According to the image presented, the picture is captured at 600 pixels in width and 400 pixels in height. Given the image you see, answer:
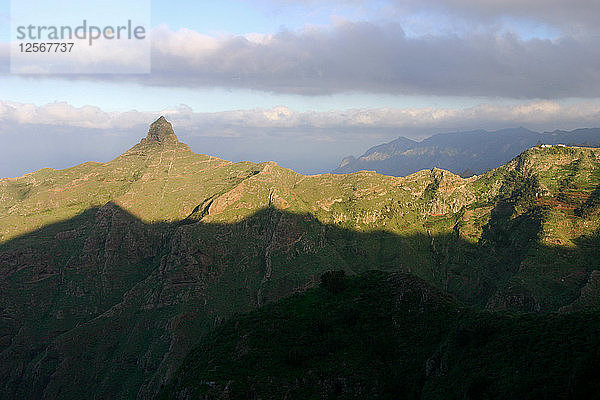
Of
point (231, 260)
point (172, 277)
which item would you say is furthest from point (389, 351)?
point (172, 277)

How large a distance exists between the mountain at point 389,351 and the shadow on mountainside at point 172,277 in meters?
70.5

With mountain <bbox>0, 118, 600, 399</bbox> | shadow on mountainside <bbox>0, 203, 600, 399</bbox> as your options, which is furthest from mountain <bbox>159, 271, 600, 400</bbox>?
shadow on mountainside <bbox>0, 203, 600, 399</bbox>

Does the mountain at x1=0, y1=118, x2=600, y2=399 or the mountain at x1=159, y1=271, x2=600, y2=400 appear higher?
the mountain at x1=159, y1=271, x2=600, y2=400

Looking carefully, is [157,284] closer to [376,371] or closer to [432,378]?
[376,371]

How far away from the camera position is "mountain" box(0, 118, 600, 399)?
12888 centimetres

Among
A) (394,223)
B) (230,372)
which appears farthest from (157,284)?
(394,223)

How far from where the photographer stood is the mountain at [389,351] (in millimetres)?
33219

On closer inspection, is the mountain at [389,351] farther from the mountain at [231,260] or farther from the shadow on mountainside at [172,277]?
the shadow on mountainside at [172,277]

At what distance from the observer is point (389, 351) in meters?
53.2

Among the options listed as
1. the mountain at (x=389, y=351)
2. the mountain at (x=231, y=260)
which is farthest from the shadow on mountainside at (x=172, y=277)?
the mountain at (x=389, y=351)

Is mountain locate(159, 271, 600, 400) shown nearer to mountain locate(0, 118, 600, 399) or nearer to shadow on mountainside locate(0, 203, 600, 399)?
mountain locate(0, 118, 600, 399)

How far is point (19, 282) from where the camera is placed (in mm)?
163375

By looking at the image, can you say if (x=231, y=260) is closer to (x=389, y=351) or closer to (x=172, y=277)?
(x=172, y=277)

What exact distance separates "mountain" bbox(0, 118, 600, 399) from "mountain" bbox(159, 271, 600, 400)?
212 ft
